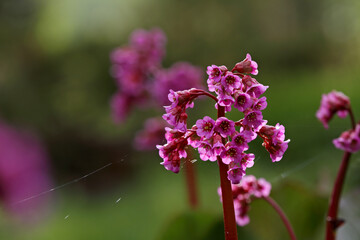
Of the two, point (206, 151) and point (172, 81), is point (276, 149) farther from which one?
point (172, 81)

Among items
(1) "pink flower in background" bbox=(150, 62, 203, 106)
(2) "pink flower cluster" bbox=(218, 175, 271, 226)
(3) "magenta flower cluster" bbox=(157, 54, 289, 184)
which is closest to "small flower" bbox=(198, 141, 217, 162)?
(3) "magenta flower cluster" bbox=(157, 54, 289, 184)

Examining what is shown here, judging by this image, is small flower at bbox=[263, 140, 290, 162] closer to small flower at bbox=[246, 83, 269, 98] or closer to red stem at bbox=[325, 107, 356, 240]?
small flower at bbox=[246, 83, 269, 98]

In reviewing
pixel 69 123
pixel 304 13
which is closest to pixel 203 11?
pixel 304 13

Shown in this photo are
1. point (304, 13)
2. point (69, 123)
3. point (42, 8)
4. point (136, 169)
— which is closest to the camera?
point (136, 169)

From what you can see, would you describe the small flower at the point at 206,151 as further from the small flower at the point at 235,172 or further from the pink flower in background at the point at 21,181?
the pink flower in background at the point at 21,181

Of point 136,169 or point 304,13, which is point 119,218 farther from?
point 304,13

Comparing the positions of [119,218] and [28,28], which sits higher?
[28,28]
